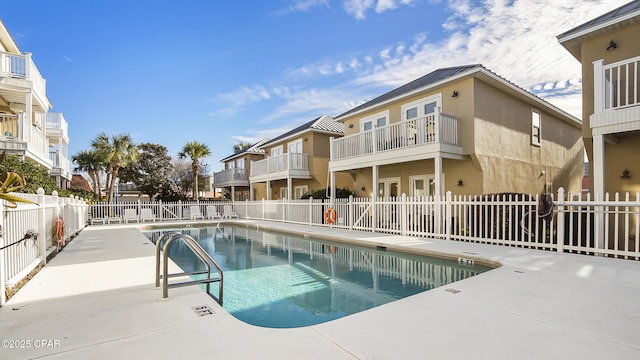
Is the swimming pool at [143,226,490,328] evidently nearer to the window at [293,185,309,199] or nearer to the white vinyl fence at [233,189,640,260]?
the white vinyl fence at [233,189,640,260]

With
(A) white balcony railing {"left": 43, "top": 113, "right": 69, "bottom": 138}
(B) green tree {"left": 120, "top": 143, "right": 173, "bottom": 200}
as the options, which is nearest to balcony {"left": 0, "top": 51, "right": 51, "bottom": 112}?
(A) white balcony railing {"left": 43, "top": 113, "right": 69, "bottom": 138}

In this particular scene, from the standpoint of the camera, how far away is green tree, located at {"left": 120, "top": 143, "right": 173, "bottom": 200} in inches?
1200

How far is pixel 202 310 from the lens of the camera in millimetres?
3783

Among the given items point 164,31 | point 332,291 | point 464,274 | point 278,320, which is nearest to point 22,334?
point 278,320

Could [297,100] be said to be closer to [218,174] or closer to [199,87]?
[199,87]

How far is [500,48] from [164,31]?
50.5 ft

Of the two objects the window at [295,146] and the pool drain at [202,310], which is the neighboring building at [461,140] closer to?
the window at [295,146]

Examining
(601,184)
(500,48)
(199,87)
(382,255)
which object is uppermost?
(199,87)

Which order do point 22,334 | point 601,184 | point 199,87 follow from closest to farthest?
point 22,334
point 601,184
point 199,87

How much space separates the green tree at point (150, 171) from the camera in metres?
30.5

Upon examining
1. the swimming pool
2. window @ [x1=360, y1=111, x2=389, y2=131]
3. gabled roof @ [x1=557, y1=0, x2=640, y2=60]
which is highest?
gabled roof @ [x1=557, y1=0, x2=640, y2=60]

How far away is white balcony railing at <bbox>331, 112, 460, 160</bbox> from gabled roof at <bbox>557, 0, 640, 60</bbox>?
13.2 ft

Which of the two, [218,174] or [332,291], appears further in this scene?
[218,174]

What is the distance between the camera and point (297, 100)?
2453 centimetres
